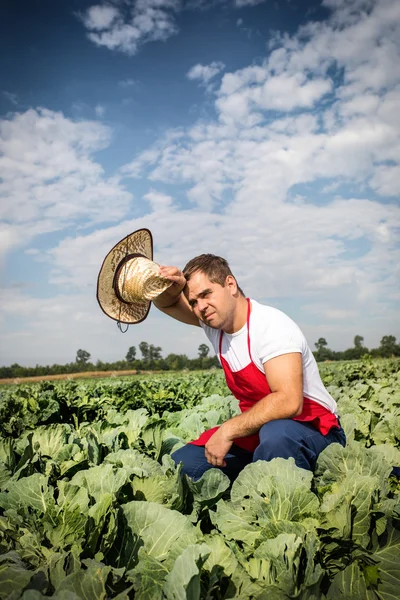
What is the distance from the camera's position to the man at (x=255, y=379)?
255 cm

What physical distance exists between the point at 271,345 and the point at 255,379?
348 mm

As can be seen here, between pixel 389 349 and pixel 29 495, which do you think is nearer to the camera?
pixel 29 495

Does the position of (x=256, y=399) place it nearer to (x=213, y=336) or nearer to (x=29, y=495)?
(x=213, y=336)

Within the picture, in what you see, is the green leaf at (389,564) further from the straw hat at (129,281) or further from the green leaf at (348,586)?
the straw hat at (129,281)

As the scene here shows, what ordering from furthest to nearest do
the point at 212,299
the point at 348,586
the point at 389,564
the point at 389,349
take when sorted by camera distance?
the point at 389,349 → the point at 212,299 → the point at 389,564 → the point at 348,586

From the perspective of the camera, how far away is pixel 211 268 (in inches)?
114

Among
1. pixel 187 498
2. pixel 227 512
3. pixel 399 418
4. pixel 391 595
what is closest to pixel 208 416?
pixel 399 418

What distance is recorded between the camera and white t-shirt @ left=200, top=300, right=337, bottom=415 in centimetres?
264

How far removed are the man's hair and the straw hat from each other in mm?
184

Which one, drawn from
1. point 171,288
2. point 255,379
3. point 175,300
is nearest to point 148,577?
point 255,379

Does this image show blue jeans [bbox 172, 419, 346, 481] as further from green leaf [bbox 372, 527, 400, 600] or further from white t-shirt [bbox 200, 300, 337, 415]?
green leaf [bbox 372, 527, 400, 600]

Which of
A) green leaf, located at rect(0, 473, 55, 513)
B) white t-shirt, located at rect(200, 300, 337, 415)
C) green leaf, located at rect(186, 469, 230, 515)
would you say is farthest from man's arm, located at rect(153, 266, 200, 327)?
green leaf, located at rect(0, 473, 55, 513)

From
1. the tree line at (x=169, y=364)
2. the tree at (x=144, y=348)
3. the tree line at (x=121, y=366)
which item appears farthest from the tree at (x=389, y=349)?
the tree at (x=144, y=348)

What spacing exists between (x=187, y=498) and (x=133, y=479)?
A: 29cm
